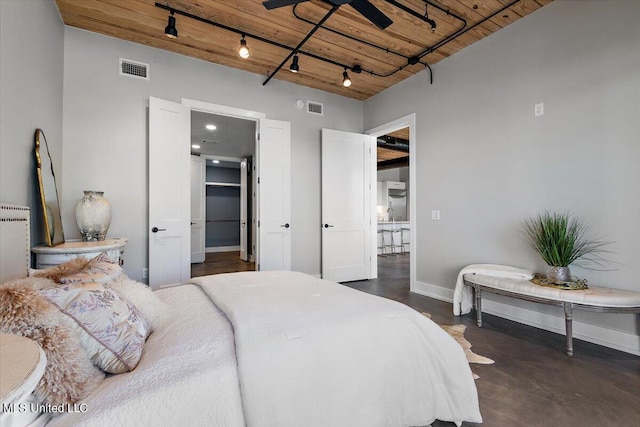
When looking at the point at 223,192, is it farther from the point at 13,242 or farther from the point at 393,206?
the point at 13,242

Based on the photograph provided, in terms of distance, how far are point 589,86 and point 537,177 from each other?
0.85 meters

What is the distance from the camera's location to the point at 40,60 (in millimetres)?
2297

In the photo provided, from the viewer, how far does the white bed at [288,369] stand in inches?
34.6

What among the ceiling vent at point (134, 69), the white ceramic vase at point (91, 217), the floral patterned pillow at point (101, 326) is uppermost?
the ceiling vent at point (134, 69)

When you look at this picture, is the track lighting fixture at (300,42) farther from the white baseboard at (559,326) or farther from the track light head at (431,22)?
the white baseboard at (559,326)

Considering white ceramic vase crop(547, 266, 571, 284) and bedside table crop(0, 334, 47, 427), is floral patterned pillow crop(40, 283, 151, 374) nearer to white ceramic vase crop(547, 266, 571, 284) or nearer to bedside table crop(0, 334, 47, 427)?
bedside table crop(0, 334, 47, 427)

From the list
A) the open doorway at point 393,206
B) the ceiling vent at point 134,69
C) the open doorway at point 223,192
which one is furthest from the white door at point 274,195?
the open doorway at point 393,206

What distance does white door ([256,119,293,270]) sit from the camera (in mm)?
4055

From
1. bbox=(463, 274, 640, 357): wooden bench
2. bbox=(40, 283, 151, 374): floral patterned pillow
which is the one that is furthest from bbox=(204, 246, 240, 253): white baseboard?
bbox=(40, 283, 151, 374): floral patterned pillow

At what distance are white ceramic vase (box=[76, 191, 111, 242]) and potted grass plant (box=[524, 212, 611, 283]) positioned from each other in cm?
400

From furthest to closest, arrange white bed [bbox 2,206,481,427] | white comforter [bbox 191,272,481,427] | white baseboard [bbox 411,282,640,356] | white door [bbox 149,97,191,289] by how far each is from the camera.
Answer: white door [bbox 149,97,191,289] → white baseboard [bbox 411,282,640,356] → white comforter [bbox 191,272,481,427] → white bed [bbox 2,206,481,427]

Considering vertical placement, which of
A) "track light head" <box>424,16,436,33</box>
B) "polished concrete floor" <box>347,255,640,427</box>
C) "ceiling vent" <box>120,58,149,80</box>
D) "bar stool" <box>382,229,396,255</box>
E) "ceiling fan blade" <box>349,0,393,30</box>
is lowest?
"polished concrete floor" <box>347,255,640,427</box>

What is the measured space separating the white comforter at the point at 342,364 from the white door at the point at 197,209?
5.61 metres

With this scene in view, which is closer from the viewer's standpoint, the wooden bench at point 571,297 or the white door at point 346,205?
the wooden bench at point 571,297
